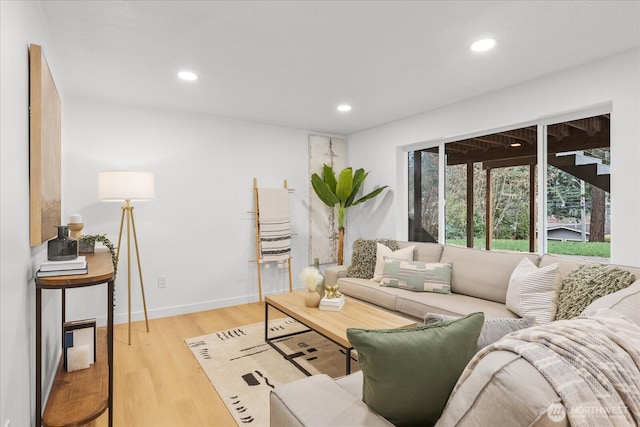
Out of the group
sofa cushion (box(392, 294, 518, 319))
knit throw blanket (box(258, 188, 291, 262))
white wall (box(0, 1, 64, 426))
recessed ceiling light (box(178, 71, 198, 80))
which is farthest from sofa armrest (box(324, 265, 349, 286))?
white wall (box(0, 1, 64, 426))

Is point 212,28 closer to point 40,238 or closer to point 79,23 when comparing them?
point 79,23

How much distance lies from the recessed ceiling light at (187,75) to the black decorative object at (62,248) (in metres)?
1.64

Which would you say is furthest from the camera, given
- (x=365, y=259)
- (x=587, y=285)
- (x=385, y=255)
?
(x=365, y=259)

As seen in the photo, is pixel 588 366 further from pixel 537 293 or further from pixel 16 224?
pixel 16 224

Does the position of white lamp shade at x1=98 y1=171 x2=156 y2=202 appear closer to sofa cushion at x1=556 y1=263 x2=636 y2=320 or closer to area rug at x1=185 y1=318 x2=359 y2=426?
area rug at x1=185 y1=318 x2=359 y2=426

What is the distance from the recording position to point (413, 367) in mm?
1023

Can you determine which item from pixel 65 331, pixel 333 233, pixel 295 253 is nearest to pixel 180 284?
pixel 295 253

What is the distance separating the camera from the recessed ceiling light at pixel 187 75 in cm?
293

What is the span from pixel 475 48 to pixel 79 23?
2.64 meters

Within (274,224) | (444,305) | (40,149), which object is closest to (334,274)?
(274,224)

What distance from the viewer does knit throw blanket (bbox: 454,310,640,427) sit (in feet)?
2.42

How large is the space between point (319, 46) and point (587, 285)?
235 centimetres

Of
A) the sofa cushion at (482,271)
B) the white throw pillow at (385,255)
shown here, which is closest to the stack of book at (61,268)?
the white throw pillow at (385,255)

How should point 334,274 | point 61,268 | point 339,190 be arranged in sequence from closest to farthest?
1. point 61,268
2. point 334,274
3. point 339,190
